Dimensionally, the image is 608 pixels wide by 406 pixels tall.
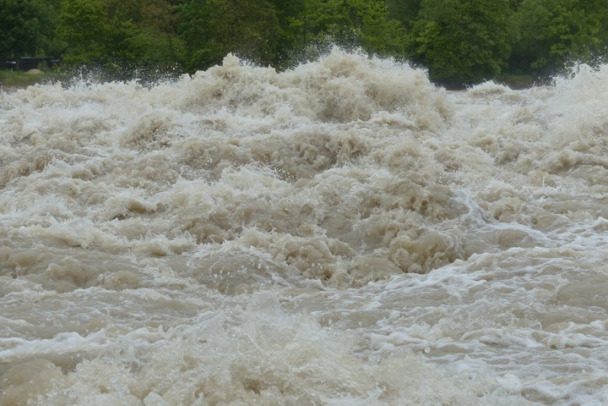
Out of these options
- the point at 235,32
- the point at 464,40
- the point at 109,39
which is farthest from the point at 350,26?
the point at 109,39

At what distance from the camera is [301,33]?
114 ft

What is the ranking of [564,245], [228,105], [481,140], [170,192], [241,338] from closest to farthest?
[241,338]
[564,245]
[170,192]
[481,140]
[228,105]

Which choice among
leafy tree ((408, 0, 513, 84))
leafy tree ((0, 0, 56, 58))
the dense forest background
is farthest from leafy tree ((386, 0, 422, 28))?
leafy tree ((0, 0, 56, 58))

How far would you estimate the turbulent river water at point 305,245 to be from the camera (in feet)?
16.1

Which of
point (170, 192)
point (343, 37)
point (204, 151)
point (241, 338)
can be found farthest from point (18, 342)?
point (343, 37)

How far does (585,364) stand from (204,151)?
751 centimetres

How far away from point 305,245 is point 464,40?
31184mm

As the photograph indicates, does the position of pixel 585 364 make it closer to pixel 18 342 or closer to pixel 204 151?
pixel 18 342

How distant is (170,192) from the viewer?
10.2m

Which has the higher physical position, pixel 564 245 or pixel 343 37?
pixel 564 245

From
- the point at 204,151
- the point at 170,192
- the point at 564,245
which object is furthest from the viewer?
the point at 204,151

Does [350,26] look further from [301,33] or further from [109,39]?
[109,39]

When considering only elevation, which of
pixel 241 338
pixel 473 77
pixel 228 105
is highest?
pixel 241 338

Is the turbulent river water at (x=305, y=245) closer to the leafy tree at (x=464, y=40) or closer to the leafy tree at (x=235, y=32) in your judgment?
the leafy tree at (x=235, y=32)
